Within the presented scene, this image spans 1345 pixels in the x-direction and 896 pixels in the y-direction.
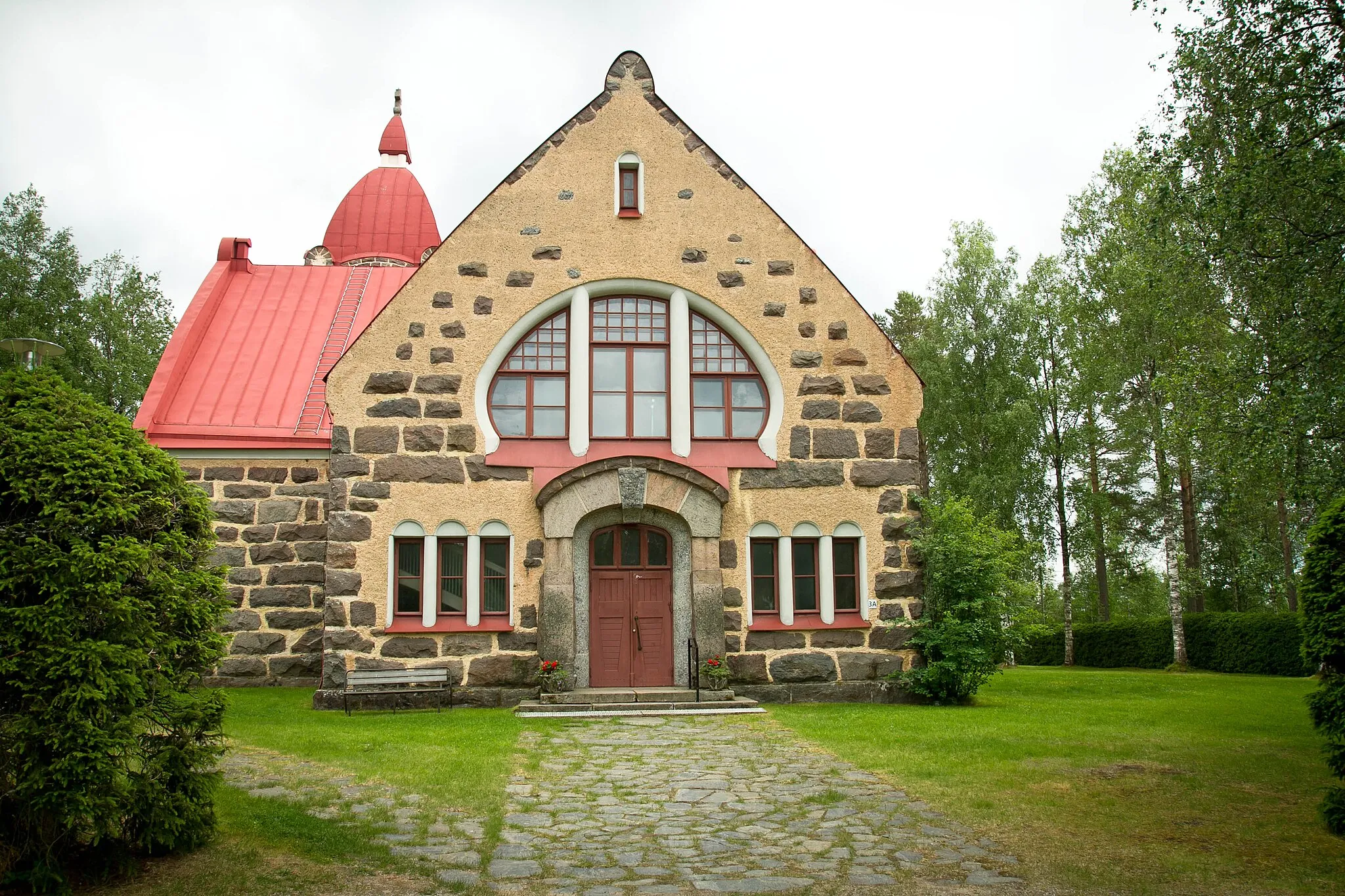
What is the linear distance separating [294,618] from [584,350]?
6389 millimetres

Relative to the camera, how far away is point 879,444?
15883mm

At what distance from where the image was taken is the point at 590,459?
15.3 meters

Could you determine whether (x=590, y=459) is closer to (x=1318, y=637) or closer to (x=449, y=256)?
(x=449, y=256)

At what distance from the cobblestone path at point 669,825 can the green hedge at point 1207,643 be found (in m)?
12.7

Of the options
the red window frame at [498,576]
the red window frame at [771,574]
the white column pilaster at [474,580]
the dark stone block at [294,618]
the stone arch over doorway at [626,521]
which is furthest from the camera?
the dark stone block at [294,618]

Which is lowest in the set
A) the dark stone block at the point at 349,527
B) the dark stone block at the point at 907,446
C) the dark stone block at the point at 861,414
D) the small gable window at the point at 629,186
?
the dark stone block at the point at 349,527

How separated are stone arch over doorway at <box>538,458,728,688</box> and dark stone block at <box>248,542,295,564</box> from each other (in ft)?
15.1

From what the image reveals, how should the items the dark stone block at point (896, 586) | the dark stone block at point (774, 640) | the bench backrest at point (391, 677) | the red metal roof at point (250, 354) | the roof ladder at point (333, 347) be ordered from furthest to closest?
the roof ladder at point (333, 347) → the red metal roof at point (250, 354) → the dark stone block at point (896, 586) → the dark stone block at point (774, 640) → the bench backrest at point (391, 677)

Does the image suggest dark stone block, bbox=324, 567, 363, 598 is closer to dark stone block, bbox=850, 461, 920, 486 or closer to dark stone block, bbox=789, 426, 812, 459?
dark stone block, bbox=789, 426, 812, 459

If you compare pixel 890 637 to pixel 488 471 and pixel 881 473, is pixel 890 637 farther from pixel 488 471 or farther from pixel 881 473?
pixel 488 471

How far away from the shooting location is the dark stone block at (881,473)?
15773mm

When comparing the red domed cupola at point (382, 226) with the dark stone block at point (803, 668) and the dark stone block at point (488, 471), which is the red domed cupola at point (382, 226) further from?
the dark stone block at point (803, 668)

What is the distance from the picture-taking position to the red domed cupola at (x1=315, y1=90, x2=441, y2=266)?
98.7ft

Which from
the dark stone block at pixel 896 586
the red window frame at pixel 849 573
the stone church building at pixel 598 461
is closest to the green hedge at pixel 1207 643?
the dark stone block at pixel 896 586
